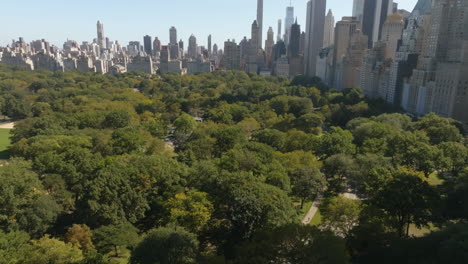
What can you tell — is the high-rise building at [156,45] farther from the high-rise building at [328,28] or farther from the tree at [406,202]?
the tree at [406,202]

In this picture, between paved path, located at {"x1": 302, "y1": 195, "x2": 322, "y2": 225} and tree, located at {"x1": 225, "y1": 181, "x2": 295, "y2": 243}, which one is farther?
paved path, located at {"x1": 302, "y1": 195, "x2": 322, "y2": 225}

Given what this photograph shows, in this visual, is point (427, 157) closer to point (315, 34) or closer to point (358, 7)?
point (315, 34)

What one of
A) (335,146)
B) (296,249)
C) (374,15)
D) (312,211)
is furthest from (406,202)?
(374,15)

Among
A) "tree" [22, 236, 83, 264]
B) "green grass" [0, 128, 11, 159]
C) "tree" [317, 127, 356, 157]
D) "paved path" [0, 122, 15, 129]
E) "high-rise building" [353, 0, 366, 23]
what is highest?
"high-rise building" [353, 0, 366, 23]

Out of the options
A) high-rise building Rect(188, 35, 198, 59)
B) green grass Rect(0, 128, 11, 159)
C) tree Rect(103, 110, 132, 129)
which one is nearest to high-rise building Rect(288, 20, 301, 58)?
high-rise building Rect(188, 35, 198, 59)

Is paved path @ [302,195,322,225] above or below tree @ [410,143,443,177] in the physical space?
below

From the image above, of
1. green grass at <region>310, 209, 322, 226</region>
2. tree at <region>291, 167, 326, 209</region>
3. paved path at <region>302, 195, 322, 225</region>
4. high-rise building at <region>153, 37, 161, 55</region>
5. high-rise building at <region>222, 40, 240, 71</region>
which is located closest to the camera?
green grass at <region>310, 209, 322, 226</region>

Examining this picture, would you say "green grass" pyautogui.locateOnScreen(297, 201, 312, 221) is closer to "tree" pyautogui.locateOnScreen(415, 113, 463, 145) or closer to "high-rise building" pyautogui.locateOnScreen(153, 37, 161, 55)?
"tree" pyautogui.locateOnScreen(415, 113, 463, 145)
